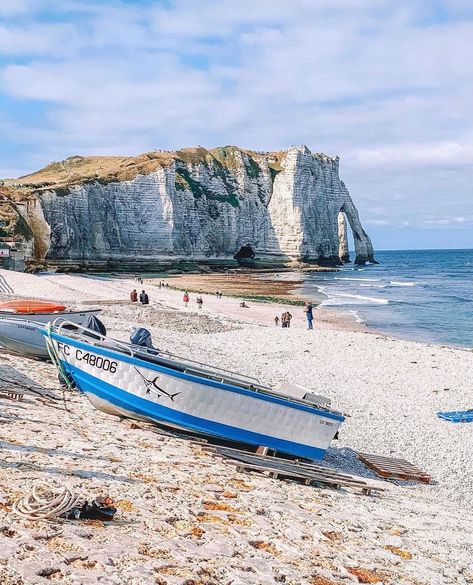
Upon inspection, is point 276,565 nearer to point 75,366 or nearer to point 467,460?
point 75,366

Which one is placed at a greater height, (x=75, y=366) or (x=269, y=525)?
(x=75, y=366)

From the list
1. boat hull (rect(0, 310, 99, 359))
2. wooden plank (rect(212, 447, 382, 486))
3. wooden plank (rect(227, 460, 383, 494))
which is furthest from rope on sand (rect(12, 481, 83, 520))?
boat hull (rect(0, 310, 99, 359))

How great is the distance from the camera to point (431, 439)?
14906 mm

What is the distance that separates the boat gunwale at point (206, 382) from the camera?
1053 centimetres

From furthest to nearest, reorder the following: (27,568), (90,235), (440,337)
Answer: (90,235), (440,337), (27,568)

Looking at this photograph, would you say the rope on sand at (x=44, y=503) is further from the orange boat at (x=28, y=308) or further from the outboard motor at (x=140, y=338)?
the orange boat at (x=28, y=308)

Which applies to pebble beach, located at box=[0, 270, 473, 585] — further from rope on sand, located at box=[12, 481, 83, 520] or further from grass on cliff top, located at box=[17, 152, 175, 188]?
grass on cliff top, located at box=[17, 152, 175, 188]

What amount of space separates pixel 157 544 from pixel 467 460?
33.2ft

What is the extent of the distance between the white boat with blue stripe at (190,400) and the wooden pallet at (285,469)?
0.58m

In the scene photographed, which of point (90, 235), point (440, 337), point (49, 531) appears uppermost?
point (90, 235)

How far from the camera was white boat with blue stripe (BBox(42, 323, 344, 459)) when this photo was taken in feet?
34.7

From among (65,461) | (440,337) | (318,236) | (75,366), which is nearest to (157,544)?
(65,461)

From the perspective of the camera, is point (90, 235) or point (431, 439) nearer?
point (431, 439)

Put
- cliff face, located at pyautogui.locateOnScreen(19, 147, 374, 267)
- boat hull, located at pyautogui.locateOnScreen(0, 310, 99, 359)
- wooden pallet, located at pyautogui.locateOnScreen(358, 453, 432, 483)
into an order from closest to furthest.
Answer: wooden pallet, located at pyautogui.locateOnScreen(358, 453, 432, 483), boat hull, located at pyautogui.locateOnScreen(0, 310, 99, 359), cliff face, located at pyautogui.locateOnScreen(19, 147, 374, 267)
